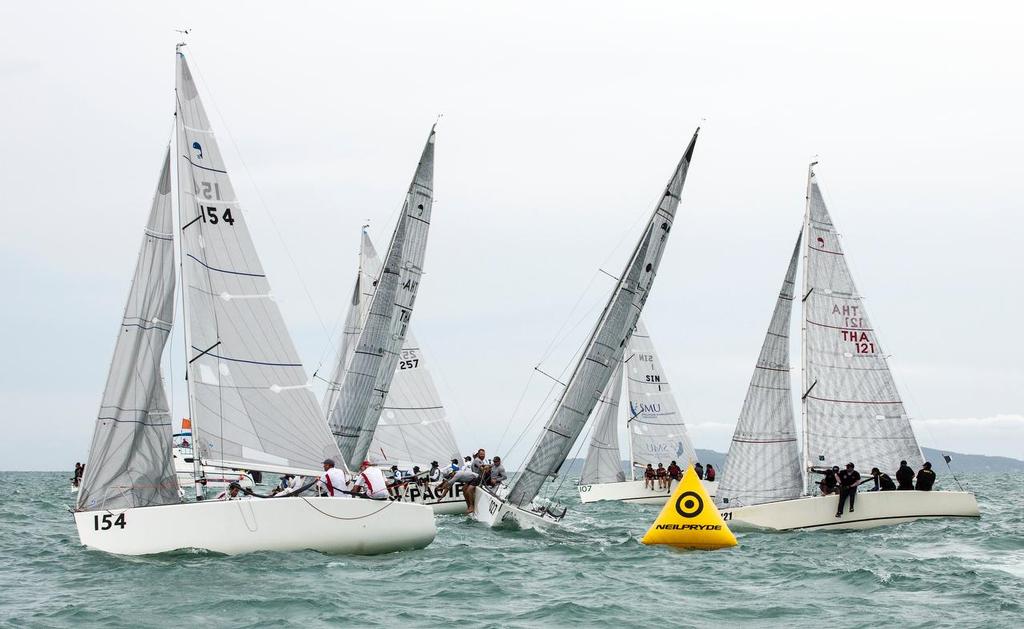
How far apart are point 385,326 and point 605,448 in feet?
52.2

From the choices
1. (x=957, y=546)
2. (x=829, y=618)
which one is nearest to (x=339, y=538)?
(x=829, y=618)

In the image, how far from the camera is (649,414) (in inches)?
1743

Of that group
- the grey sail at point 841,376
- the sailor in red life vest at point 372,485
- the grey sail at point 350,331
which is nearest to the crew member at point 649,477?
the grey sail at point 350,331

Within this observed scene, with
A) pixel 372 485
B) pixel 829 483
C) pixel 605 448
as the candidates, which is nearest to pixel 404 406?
pixel 605 448

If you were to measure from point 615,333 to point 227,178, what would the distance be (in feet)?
29.0

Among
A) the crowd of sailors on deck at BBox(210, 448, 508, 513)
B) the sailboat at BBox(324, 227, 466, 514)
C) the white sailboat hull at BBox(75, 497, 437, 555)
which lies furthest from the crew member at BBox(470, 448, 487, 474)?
the white sailboat hull at BBox(75, 497, 437, 555)

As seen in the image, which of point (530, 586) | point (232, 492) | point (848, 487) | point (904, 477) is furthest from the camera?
point (904, 477)

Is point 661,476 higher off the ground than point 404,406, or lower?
lower

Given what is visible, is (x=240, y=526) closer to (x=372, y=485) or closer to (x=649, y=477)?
(x=372, y=485)

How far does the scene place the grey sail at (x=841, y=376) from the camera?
27.3 m

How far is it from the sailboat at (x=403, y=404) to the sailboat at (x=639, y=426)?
8.44 m

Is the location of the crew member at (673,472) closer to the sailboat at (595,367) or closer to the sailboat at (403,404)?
the sailboat at (403,404)

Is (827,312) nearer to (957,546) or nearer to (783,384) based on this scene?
(783,384)

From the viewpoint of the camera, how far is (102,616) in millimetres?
13102
